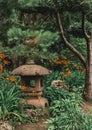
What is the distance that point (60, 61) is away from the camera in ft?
36.8

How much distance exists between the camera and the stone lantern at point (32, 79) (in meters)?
7.63

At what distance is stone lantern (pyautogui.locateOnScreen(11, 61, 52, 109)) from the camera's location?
25.0 feet

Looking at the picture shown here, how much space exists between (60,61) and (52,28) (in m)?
1.79

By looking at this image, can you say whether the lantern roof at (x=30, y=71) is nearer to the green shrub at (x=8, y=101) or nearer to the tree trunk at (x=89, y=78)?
the green shrub at (x=8, y=101)

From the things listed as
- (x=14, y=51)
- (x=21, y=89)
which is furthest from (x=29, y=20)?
(x=14, y=51)

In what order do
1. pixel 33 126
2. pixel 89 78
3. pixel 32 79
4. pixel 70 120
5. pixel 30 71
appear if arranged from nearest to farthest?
1. pixel 70 120
2. pixel 33 126
3. pixel 30 71
4. pixel 32 79
5. pixel 89 78

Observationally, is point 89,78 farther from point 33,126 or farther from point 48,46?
point 33,126

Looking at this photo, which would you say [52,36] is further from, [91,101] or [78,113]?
[91,101]

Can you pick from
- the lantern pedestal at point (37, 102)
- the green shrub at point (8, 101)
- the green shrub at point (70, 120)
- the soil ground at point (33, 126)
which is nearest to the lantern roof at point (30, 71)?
the green shrub at point (8, 101)

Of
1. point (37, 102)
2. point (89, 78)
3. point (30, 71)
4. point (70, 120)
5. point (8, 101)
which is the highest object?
point (30, 71)

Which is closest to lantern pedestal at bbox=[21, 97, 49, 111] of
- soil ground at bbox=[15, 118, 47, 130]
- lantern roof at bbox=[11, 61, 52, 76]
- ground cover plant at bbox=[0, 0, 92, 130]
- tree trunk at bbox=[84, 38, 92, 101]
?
ground cover plant at bbox=[0, 0, 92, 130]

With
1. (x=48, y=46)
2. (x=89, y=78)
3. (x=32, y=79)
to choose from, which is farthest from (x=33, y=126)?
(x=89, y=78)

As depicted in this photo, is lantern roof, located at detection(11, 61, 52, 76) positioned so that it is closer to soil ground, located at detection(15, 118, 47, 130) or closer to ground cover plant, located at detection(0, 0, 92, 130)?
ground cover plant, located at detection(0, 0, 92, 130)

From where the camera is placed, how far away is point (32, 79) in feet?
25.8
